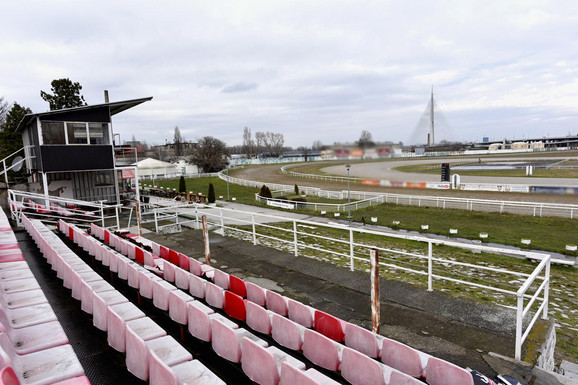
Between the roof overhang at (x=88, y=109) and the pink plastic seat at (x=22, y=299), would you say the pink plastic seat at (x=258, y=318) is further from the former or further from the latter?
the roof overhang at (x=88, y=109)

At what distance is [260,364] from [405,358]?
1.58m

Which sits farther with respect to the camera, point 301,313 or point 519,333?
point 301,313

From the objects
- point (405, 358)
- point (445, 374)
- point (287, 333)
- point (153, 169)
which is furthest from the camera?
point (153, 169)

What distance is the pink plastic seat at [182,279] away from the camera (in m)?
6.04

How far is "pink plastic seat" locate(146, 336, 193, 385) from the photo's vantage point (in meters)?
2.86

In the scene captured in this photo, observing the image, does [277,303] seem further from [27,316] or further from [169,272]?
[27,316]

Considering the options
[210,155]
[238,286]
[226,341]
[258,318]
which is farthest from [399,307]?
[210,155]

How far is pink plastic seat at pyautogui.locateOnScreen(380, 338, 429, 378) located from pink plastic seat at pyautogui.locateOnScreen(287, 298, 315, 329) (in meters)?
1.12

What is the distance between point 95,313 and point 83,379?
1.67 meters

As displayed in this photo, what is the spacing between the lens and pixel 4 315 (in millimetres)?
3846

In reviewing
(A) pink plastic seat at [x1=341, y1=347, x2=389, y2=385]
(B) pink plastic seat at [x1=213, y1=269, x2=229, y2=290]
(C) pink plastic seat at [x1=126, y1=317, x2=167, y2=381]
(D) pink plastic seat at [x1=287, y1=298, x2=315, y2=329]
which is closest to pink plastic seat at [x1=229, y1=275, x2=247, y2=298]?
(B) pink plastic seat at [x1=213, y1=269, x2=229, y2=290]

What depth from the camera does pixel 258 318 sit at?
4598 millimetres

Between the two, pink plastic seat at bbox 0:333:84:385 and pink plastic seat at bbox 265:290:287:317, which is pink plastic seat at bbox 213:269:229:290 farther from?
pink plastic seat at bbox 0:333:84:385

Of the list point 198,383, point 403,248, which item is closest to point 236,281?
point 198,383
